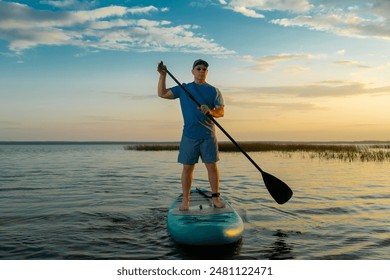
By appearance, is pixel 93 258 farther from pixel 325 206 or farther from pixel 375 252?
pixel 325 206

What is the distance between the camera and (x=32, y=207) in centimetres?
950

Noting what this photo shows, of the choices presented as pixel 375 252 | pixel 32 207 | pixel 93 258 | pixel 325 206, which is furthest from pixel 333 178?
pixel 93 258

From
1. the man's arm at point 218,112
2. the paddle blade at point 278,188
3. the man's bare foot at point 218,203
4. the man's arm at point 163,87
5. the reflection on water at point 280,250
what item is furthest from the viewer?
the paddle blade at point 278,188

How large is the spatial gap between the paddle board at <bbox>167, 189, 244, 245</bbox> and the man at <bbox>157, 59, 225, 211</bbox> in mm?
322

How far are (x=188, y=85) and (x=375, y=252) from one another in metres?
3.86

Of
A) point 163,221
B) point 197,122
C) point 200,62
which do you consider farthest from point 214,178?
point 163,221

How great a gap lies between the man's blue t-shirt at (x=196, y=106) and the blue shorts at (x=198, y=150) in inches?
3.2

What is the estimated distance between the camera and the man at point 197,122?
629 cm

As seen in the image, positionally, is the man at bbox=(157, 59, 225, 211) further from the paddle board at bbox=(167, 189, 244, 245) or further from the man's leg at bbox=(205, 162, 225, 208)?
the paddle board at bbox=(167, 189, 244, 245)

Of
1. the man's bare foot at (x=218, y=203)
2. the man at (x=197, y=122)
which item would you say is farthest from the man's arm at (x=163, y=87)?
the man's bare foot at (x=218, y=203)

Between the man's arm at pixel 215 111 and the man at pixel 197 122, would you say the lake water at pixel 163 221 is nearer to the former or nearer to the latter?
the man at pixel 197 122

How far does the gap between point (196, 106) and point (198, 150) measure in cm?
72

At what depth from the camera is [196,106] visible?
630 cm

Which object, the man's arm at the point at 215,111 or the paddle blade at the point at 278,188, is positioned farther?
the paddle blade at the point at 278,188
